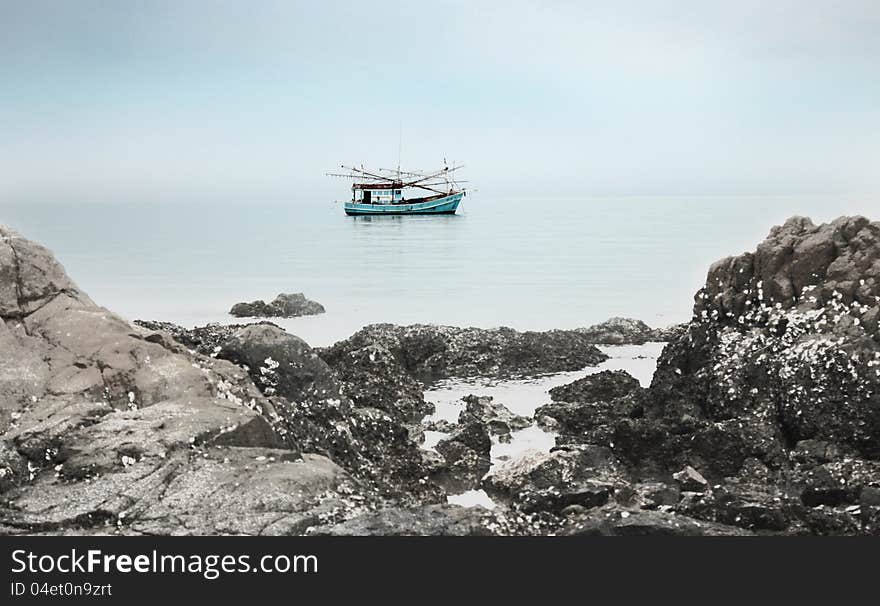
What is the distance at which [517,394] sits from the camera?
9.65 m

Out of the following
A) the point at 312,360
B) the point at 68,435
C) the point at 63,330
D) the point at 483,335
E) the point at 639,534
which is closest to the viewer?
the point at 639,534

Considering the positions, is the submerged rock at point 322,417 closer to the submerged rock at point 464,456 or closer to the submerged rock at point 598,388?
the submerged rock at point 464,456

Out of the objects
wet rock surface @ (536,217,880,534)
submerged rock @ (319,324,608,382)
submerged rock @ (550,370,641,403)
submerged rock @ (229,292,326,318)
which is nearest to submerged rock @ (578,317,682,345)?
submerged rock @ (319,324,608,382)

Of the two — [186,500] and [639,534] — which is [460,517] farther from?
[186,500]

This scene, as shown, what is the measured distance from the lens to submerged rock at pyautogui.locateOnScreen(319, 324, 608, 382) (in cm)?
1073

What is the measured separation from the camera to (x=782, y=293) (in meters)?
7.95

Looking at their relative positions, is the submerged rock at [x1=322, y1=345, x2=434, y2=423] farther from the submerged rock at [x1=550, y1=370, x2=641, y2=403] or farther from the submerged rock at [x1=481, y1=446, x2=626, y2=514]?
the submerged rock at [x1=481, y1=446, x2=626, y2=514]

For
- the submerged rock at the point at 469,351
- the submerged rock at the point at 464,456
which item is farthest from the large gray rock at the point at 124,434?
the submerged rock at the point at 469,351

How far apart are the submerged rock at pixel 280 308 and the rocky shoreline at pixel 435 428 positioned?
4.59 meters

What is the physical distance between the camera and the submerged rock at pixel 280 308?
14211mm

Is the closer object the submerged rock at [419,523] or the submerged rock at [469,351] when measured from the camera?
the submerged rock at [419,523]

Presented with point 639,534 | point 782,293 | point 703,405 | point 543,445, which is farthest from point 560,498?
point 782,293

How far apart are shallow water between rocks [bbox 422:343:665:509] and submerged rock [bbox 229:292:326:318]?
4.55 m

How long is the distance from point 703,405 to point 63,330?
5168 millimetres
